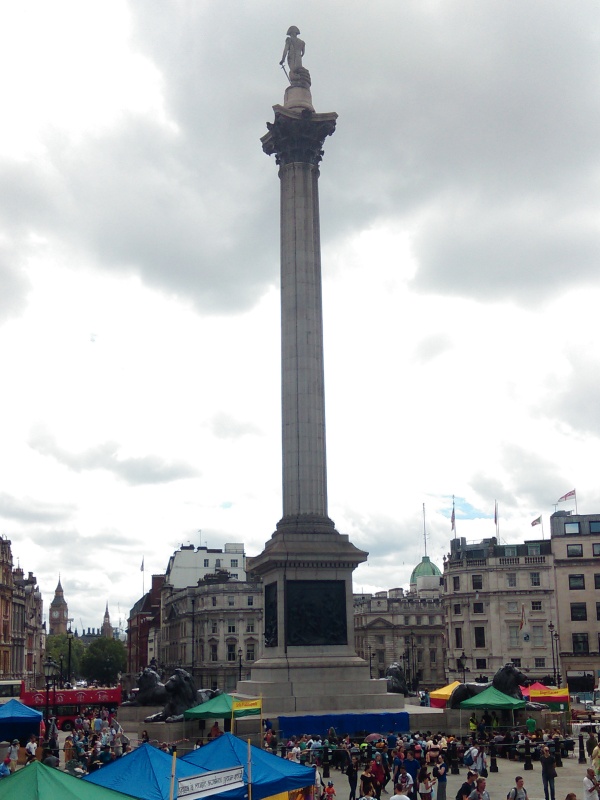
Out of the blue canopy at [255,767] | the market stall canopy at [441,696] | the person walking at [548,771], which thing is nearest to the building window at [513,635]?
the market stall canopy at [441,696]

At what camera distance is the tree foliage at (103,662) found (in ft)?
560

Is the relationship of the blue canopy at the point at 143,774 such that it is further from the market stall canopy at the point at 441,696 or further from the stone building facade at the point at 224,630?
the stone building facade at the point at 224,630

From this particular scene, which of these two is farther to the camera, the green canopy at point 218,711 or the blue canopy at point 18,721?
the green canopy at point 218,711

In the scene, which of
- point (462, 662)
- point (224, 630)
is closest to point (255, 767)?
point (462, 662)

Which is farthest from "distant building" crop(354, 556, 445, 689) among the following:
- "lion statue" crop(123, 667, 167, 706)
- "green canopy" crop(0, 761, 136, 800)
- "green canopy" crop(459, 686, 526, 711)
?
"green canopy" crop(0, 761, 136, 800)

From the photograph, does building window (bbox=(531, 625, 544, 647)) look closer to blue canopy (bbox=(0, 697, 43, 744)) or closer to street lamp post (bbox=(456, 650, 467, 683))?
street lamp post (bbox=(456, 650, 467, 683))

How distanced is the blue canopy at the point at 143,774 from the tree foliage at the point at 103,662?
160 metres

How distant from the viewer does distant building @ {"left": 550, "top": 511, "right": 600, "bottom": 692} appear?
92.4 m

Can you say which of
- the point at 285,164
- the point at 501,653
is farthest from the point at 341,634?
the point at 501,653

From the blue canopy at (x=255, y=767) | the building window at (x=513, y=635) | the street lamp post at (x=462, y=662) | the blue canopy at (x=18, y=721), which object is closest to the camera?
the blue canopy at (x=255, y=767)

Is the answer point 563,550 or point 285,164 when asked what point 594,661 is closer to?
point 563,550

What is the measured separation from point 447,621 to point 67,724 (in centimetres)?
5270

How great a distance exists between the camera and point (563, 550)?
317 ft

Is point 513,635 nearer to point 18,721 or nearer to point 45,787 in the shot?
point 18,721
